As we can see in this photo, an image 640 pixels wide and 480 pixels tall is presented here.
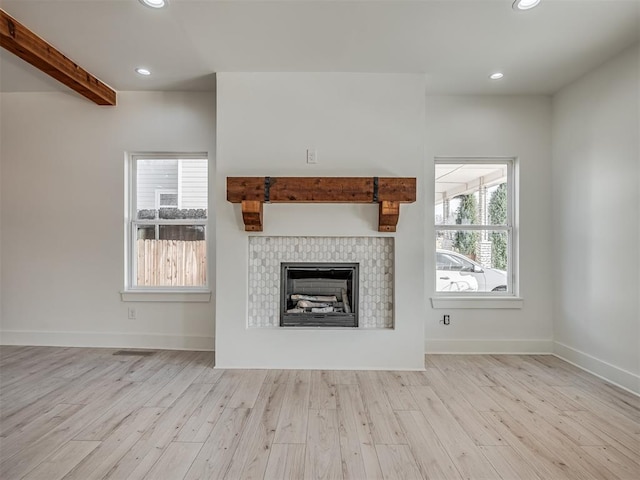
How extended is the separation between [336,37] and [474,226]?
2.31 metres

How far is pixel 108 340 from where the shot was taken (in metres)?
3.43

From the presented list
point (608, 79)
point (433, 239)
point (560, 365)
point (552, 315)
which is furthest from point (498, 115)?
point (560, 365)

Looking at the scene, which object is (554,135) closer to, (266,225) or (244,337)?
(266,225)

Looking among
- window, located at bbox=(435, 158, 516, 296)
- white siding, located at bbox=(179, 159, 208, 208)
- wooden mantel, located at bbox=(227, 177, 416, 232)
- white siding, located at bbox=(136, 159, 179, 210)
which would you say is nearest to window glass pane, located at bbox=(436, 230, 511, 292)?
window, located at bbox=(435, 158, 516, 296)

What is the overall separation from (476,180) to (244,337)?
2.88 m

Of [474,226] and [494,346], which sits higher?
[474,226]

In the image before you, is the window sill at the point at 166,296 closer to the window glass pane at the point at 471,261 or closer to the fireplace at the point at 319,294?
the fireplace at the point at 319,294

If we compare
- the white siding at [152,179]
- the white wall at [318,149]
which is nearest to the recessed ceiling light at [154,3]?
the white wall at [318,149]

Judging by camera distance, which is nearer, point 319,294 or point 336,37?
point 336,37

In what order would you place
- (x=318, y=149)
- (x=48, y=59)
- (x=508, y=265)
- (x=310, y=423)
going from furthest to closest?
(x=508, y=265)
(x=318, y=149)
(x=48, y=59)
(x=310, y=423)

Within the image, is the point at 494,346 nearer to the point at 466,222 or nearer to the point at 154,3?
the point at 466,222

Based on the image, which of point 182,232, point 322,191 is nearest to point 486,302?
point 322,191

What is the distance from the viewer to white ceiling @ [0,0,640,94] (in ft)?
6.89

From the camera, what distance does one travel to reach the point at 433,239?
Result: 344cm
